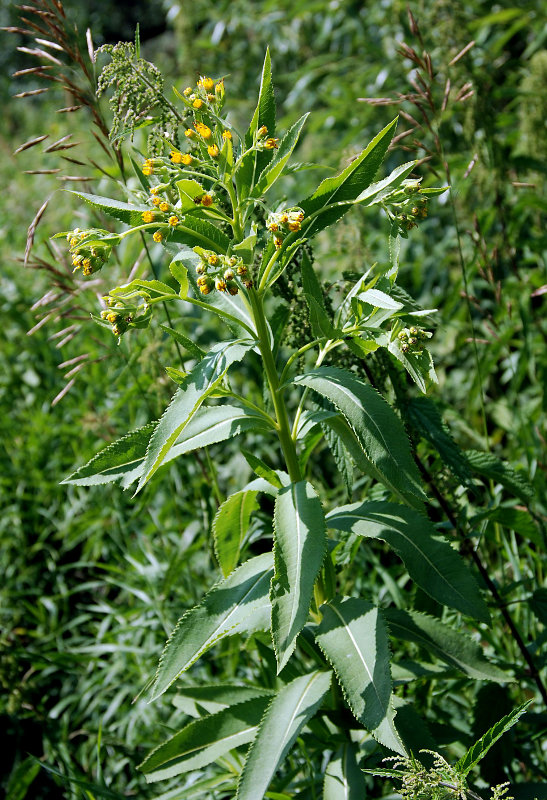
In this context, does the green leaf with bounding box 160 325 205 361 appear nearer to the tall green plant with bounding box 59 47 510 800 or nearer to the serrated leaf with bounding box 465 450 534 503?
the tall green plant with bounding box 59 47 510 800

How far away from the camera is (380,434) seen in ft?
4.52

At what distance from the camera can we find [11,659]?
2.40 metres

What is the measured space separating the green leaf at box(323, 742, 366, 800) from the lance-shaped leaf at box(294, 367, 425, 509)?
0.68 m

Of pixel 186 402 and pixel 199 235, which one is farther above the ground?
pixel 199 235

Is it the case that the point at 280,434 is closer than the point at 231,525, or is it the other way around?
→ the point at 280,434

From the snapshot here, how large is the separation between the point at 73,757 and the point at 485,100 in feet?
9.35

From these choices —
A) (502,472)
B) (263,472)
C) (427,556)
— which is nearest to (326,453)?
(502,472)

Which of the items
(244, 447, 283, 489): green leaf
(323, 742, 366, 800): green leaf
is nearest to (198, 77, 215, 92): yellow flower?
(244, 447, 283, 489): green leaf

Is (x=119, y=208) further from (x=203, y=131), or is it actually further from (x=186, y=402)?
(x=186, y=402)

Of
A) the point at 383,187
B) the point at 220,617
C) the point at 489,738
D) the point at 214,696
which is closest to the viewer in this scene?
the point at 489,738

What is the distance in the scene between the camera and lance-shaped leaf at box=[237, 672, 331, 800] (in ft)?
4.65

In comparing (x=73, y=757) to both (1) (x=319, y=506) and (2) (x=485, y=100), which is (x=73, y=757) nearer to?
(1) (x=319, y=506)

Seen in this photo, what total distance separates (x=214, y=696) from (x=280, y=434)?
29.7 inches

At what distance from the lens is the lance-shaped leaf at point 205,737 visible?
1.71 metres
